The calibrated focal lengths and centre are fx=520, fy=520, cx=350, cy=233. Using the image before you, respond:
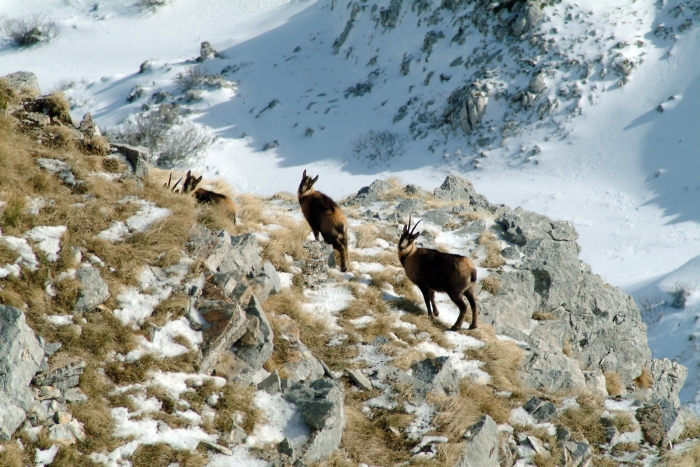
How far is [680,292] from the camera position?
66.1 feet

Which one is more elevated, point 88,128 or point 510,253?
point 88,128

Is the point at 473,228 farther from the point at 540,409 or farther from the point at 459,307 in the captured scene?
the point at 540,409

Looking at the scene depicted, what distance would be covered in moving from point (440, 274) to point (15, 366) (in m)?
6.02

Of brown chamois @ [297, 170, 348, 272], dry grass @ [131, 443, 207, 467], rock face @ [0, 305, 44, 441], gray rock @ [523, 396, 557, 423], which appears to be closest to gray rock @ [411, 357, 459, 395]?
gray rock @ [523, 396, 557, 423]

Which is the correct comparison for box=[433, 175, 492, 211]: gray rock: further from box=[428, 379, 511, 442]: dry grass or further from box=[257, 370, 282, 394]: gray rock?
box=[257, 370, 282, 394]: gray rock

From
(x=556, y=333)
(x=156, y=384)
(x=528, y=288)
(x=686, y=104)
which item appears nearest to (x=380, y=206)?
(x=528, y=288)

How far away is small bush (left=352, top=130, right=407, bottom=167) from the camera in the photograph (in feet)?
108

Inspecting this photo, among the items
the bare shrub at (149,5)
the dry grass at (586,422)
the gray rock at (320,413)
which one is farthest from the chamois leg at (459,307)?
the bare shrub at (149,5)

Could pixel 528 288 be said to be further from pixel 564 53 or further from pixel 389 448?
pixel 564 53

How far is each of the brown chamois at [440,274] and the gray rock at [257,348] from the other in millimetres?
3223

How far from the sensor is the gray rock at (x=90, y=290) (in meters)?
5.68

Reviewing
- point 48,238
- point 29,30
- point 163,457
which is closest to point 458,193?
point 48,238

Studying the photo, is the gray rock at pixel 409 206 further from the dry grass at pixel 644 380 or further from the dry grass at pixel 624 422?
the dry grass at pixel 624 422

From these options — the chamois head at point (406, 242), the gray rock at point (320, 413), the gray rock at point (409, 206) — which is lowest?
the gray rock at point (409, 206)
